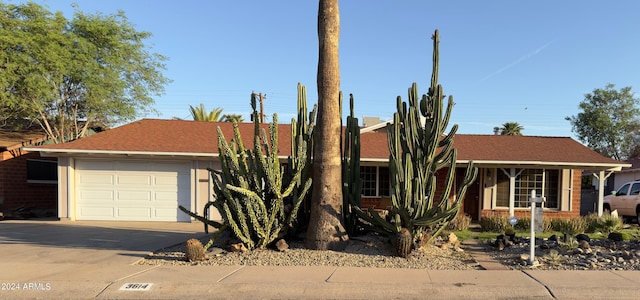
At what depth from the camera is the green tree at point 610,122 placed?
37.1 meters

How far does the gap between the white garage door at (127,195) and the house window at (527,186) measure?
11.8 metres

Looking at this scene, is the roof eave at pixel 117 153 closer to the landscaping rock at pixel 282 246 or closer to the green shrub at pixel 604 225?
the landscaping rock at pixel 282 246

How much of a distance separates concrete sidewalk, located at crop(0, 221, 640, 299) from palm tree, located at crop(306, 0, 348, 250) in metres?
1.25

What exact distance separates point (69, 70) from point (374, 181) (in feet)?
46.2

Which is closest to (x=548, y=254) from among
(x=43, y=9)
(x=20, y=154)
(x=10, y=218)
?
(x=10, y=218)

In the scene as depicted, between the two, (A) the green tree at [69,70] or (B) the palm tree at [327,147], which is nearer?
(B) the palm tree at [327,147]

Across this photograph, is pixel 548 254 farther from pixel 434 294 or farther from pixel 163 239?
pixel 163 239

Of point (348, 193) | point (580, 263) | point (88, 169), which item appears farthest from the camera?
point (88, 169)

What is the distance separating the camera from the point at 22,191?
53.8 ft

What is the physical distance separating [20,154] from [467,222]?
1751cm

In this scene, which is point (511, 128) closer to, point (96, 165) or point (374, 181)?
point (374, 181)

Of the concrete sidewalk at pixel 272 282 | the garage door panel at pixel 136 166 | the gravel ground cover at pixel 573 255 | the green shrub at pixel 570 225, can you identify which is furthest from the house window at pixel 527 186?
the garage door panel at pixel 136 166

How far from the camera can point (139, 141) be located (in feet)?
47.5

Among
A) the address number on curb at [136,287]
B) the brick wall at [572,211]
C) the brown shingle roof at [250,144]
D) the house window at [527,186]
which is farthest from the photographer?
the house window at [527,186]
